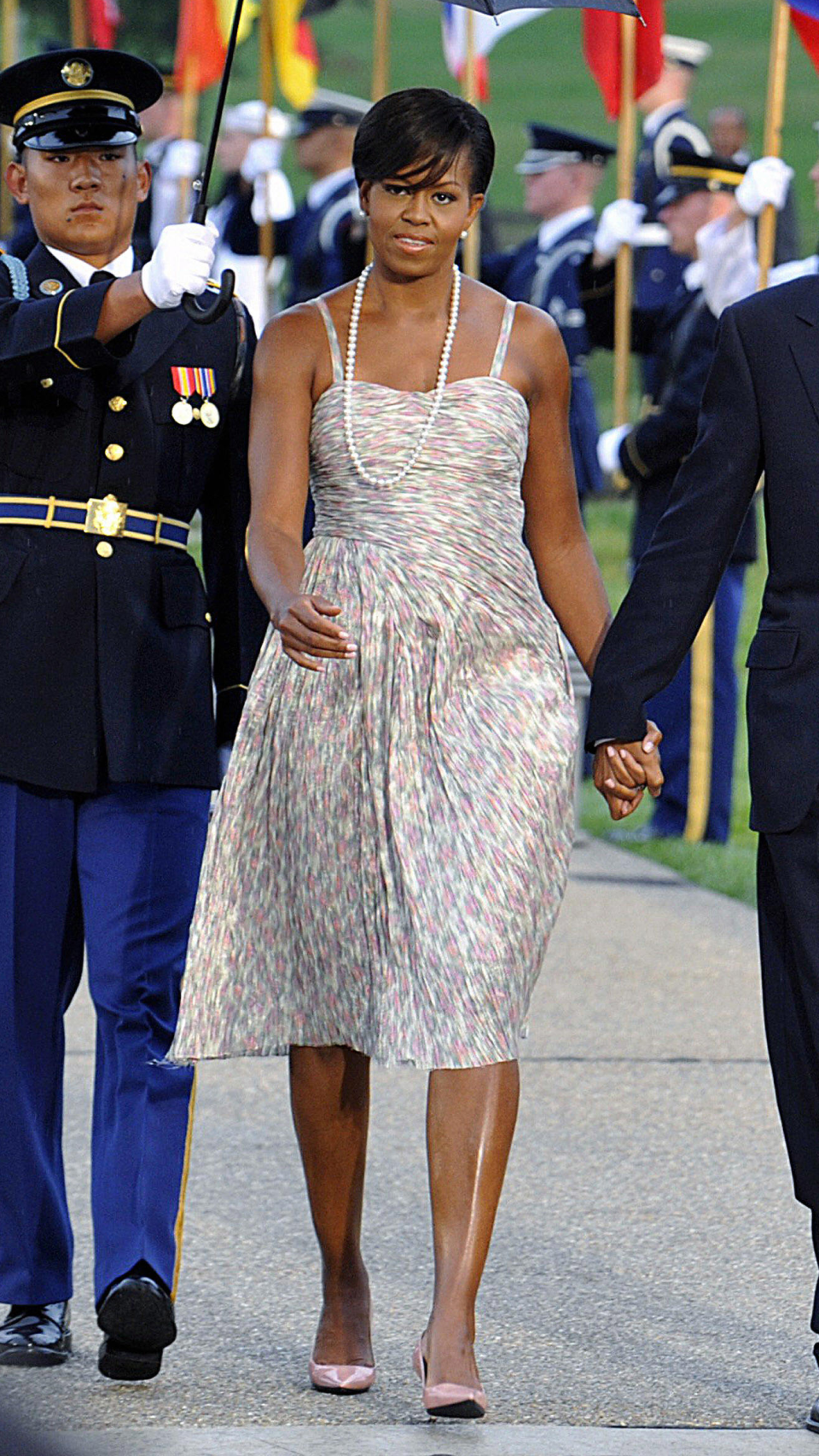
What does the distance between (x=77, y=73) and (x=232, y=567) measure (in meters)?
0.77

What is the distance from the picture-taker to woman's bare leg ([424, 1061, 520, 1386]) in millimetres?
3672

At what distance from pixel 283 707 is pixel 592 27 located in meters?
7.85

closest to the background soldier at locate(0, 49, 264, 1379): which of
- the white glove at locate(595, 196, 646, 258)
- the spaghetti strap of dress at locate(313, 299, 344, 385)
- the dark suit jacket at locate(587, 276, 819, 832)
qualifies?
the spaghetti strap of dress at locate(313, 299, 344, 385)

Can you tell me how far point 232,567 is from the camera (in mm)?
4184

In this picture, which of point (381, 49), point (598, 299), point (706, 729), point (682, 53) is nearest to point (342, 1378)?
point (706, 729)

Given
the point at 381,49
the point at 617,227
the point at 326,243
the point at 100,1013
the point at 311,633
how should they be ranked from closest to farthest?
the point at 311,633, the point at 100,1013, the point at 617,227, the point at 381,49, the point at 326,243

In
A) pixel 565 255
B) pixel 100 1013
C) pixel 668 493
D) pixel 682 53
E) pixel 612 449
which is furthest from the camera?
pixel 682 53

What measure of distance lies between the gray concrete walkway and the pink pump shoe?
27 millimetres

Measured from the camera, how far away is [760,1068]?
20.2ft

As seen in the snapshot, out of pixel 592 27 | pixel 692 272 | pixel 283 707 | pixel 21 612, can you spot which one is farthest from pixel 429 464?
pixel 592 27

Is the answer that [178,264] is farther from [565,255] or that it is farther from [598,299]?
[598,299]

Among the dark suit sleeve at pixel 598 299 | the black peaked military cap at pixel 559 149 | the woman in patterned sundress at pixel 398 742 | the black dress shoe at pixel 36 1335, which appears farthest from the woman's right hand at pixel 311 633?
the black peaked military cap at pixel 559 149

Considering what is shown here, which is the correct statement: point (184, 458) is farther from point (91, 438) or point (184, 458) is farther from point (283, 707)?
point (283, 707)

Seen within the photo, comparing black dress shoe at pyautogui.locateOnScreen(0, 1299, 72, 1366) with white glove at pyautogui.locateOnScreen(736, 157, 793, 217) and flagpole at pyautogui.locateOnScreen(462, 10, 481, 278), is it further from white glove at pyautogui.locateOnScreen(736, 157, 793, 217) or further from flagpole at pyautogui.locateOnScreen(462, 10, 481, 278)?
flagpole at pyautogui.locateOnScreen(462, 10, 481, 278)
